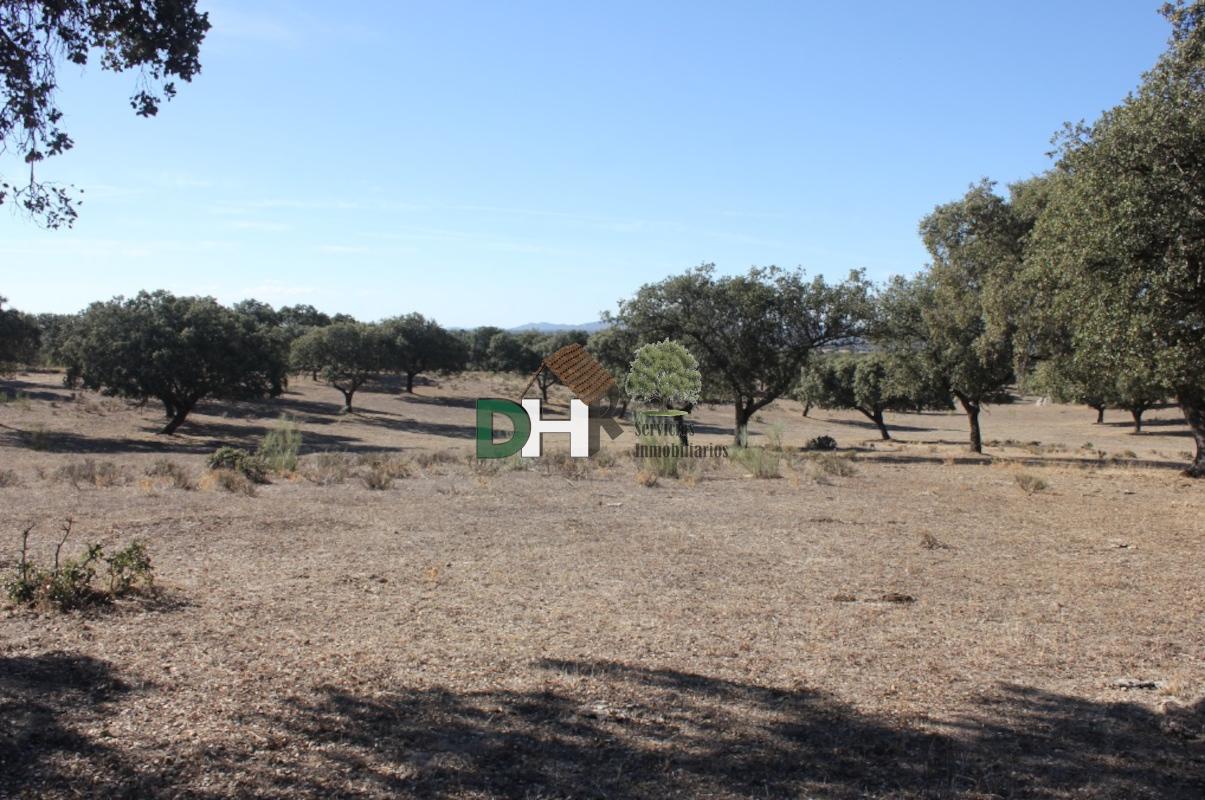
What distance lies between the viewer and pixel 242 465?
59.1ft

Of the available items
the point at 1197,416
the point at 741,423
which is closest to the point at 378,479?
the point at 741,423

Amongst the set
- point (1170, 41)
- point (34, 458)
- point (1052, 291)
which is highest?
point (1170, 41)

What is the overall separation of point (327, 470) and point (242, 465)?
181cm

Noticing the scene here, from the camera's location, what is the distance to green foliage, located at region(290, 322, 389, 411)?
53844mm

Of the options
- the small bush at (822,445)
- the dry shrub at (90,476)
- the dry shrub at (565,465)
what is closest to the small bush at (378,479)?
the dry shrub at (565,465)

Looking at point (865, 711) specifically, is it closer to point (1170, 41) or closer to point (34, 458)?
point (1170, 41)

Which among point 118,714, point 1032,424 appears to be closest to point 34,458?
point 118,714

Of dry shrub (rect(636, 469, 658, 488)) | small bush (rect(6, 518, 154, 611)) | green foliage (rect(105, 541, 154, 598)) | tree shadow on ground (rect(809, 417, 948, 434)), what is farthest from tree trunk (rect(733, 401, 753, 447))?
tree shadow on ground (rect(809, 417, 948, 434))

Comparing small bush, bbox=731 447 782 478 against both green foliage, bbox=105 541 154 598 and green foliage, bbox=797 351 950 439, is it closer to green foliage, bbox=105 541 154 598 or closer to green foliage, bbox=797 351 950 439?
green foliage, bbox=797 351 950 439

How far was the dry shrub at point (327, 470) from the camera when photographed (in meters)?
18.1

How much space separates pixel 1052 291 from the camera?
59.3 feet

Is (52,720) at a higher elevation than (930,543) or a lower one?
higher

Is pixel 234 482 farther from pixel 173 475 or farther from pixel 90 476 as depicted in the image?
pixel 90 476

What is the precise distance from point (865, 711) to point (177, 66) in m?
7.07
